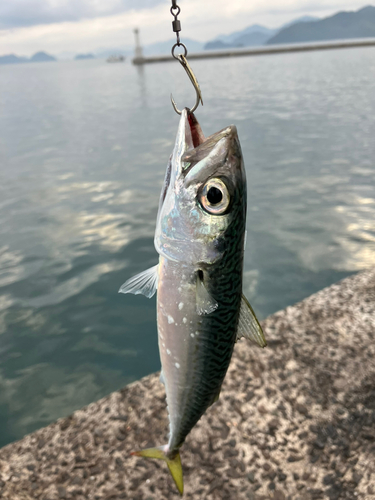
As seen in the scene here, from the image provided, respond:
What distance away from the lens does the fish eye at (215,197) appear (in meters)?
1.65

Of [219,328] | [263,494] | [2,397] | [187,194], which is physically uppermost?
[187,194]

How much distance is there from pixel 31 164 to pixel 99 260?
34.0ft

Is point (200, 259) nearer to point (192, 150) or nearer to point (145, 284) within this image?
point (145, 284)

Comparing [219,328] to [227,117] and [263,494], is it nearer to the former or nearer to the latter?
[263,494]

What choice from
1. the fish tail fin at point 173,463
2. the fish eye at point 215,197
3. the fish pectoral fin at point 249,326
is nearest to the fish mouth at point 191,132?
the fish eye at point 215,197

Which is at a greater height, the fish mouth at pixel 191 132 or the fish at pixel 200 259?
the fish mouth at pixel 191 132

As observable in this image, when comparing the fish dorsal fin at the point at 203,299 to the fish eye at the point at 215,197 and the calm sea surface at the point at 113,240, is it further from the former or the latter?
the calm sea surface at the point at 113,240

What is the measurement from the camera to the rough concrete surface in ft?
10.4

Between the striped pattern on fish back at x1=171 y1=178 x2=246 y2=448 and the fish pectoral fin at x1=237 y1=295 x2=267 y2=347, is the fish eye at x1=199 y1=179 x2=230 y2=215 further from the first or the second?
the fish pectoral fin at x1=237 y1=295 x2=267 y2=347

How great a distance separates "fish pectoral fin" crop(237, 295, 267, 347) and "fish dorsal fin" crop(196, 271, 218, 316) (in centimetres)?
22

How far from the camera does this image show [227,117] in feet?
85.8

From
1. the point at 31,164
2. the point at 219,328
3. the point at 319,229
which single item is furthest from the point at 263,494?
the point at 31,164

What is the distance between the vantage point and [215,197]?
167cm

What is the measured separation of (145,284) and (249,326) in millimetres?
607
